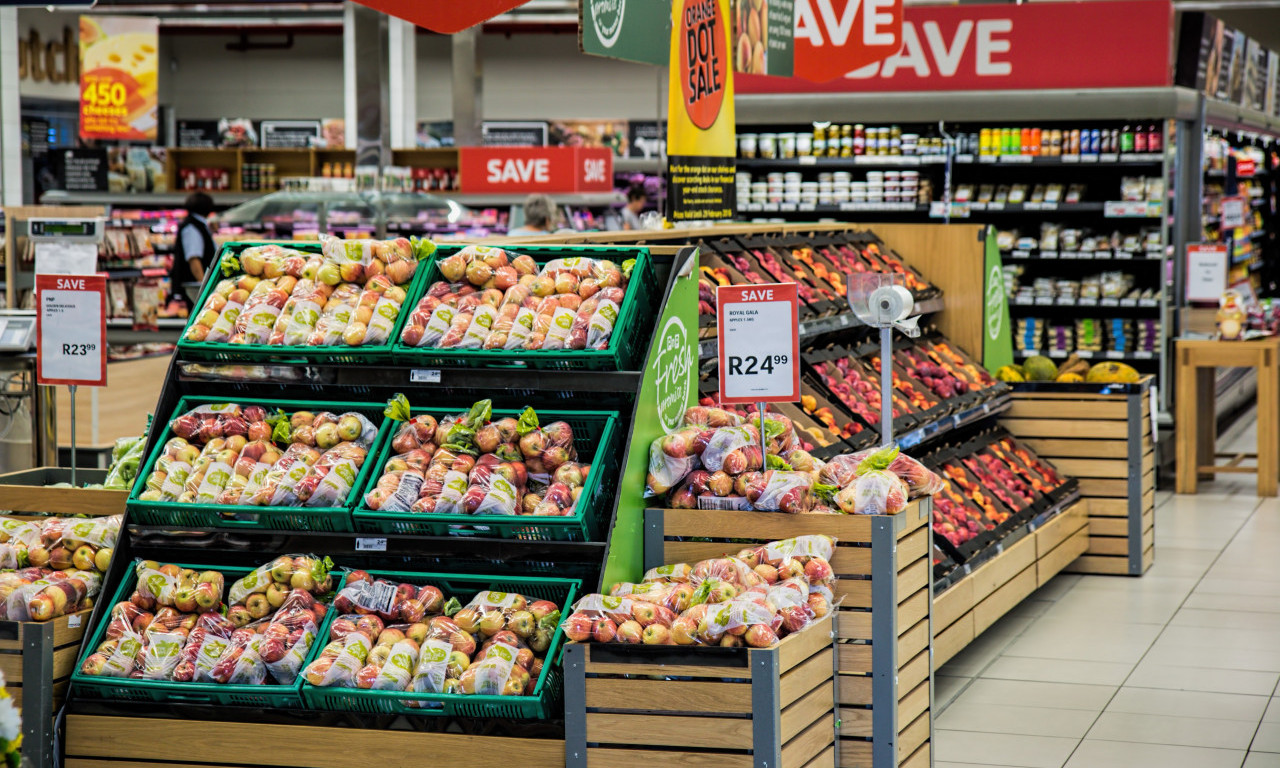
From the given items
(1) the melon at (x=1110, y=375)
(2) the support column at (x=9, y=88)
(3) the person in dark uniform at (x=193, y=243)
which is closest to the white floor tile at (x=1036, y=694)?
(1) the melon at (x=1110, y=375)

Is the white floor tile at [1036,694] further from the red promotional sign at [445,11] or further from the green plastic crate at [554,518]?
the red promotional sign at [445,11]

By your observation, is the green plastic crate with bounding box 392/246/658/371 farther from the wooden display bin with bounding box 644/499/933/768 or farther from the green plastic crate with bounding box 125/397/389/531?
the wooden display bin with bounding box 644/499/933/768

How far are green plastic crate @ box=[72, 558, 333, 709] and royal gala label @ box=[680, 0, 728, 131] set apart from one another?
2882 mm

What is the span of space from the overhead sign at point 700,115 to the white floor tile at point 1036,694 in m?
2.10

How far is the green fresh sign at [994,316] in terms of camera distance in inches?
282

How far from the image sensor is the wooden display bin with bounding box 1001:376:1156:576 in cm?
686

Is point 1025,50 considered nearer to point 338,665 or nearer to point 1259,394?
point 1259,394

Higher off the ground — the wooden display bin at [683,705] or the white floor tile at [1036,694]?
the wooden display bin at [683,705]

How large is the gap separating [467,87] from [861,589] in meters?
13.6

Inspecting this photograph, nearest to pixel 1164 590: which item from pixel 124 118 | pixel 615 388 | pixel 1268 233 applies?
pixel 615 388

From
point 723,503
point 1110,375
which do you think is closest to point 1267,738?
point 723,503

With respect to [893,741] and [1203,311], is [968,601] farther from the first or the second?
[1203,311]

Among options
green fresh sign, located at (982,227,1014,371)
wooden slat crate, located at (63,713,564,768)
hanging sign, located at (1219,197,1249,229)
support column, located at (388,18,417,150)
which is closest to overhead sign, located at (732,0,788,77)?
green fresh sign, located at (982,227,1014,371)

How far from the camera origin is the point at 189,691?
10.7ft
